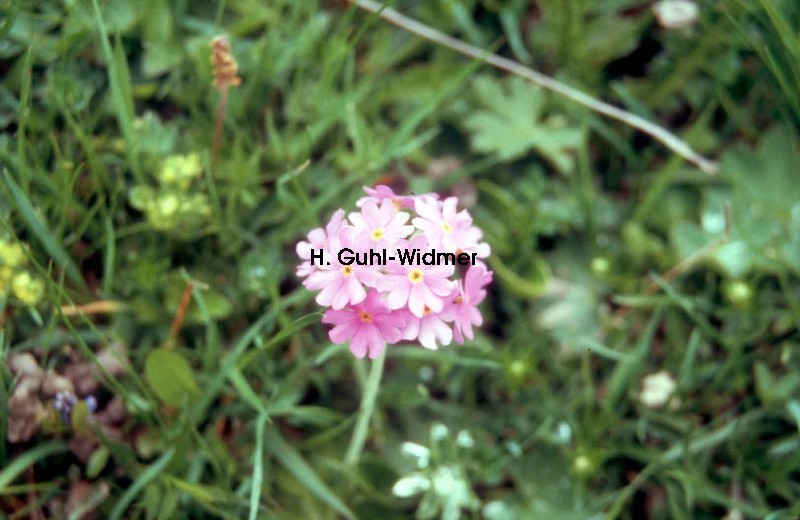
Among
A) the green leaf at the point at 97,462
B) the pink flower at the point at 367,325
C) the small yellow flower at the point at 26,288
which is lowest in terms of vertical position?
the green leaf at the point at 97,462

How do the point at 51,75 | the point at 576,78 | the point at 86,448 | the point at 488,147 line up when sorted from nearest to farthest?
1. the point at 86,448
2. the point at 51,75
3. the point at 488,147
4. the point at 576,78

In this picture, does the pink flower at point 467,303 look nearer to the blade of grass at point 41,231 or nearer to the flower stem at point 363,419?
the flower stem at point 363,419

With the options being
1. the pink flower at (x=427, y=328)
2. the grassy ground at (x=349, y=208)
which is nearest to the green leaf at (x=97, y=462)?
the grassy ground at (x=349, y=208)

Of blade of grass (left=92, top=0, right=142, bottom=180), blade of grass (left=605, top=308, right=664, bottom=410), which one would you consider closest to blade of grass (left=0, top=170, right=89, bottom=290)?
blade of grass (left=92, top=0, right=142, bottom=180)

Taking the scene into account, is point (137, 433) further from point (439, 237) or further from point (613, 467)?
point (613, 467)

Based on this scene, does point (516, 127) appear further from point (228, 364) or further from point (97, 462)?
point (97, 462)

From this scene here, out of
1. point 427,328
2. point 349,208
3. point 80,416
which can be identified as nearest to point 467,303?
point 427,328

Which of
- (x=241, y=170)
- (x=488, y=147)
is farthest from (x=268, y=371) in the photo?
(x=488, y=147)
